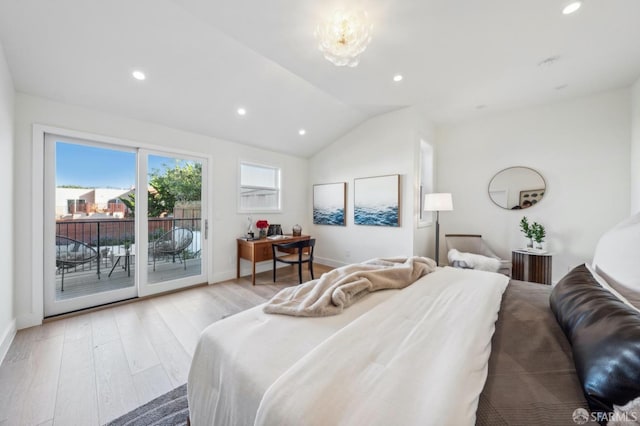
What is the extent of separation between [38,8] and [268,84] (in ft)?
6.37

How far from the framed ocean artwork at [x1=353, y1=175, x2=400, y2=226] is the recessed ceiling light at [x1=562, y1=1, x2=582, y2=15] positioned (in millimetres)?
2329

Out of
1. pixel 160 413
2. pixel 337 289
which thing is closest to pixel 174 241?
pixel 160 413

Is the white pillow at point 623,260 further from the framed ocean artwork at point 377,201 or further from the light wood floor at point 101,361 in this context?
the light wood floor at point 101,361

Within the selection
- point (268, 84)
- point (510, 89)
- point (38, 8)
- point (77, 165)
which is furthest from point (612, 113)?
point (77, 165)

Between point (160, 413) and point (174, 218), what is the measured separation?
2.65 meters

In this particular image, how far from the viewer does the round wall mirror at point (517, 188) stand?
3.53 metres

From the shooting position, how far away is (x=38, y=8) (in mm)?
1766

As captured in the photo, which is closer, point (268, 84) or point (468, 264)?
point (268, 84)

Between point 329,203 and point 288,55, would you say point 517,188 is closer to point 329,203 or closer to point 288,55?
point 329,203

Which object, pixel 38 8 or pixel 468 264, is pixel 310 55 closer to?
pixel 38 8

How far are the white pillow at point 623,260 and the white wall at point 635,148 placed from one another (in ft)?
7.35

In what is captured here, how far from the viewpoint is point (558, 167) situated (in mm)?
3379

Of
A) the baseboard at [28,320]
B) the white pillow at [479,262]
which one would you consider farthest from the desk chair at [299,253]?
the baseboard at [28,320]

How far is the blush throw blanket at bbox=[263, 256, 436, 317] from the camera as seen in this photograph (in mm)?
1225
